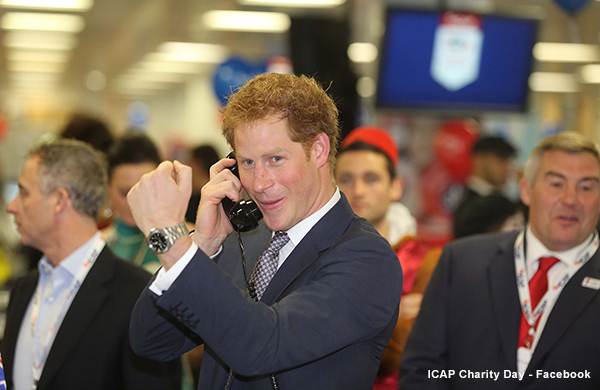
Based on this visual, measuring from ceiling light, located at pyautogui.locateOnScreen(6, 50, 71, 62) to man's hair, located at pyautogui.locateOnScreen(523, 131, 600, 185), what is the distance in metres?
11.0

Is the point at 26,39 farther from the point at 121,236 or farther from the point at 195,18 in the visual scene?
the point at 121,236

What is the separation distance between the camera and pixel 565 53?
11.1 metres

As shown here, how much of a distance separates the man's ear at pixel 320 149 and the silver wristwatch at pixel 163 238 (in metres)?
0.43

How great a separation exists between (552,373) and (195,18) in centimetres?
795

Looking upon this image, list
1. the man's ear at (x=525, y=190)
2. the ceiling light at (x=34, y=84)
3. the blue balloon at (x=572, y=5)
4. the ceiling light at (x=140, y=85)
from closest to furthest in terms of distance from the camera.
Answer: the man's ear at (x=525, y=190), the blue balloon at (x=572, y=5), the ceiling light at (x=34, y=84), the ceiling light at (x=140, y=85)

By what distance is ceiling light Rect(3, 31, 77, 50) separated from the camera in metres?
10.5

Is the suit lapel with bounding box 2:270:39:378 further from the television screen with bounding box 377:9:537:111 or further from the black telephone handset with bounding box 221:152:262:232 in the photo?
the television screen with bounding box 377:9:537:111

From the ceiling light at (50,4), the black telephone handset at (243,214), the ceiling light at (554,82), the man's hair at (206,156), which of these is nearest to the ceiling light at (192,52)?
the ceiling light at (50,4)

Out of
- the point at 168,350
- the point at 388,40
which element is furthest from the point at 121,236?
the point at 388,40

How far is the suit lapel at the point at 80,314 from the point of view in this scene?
2217 mm

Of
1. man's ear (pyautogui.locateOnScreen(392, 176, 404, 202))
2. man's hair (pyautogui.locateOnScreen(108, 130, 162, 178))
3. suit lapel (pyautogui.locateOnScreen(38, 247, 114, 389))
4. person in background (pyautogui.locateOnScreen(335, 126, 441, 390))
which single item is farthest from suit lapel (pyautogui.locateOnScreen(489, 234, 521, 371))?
man's hair (pyautogui.locateOnScreen(108, 130, 162, 178))

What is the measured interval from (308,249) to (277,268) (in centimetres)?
12

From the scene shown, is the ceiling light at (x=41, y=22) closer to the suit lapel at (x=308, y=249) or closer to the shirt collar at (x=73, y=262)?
the shirt collar at (x=73, y=262)

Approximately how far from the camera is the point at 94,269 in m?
2.42
